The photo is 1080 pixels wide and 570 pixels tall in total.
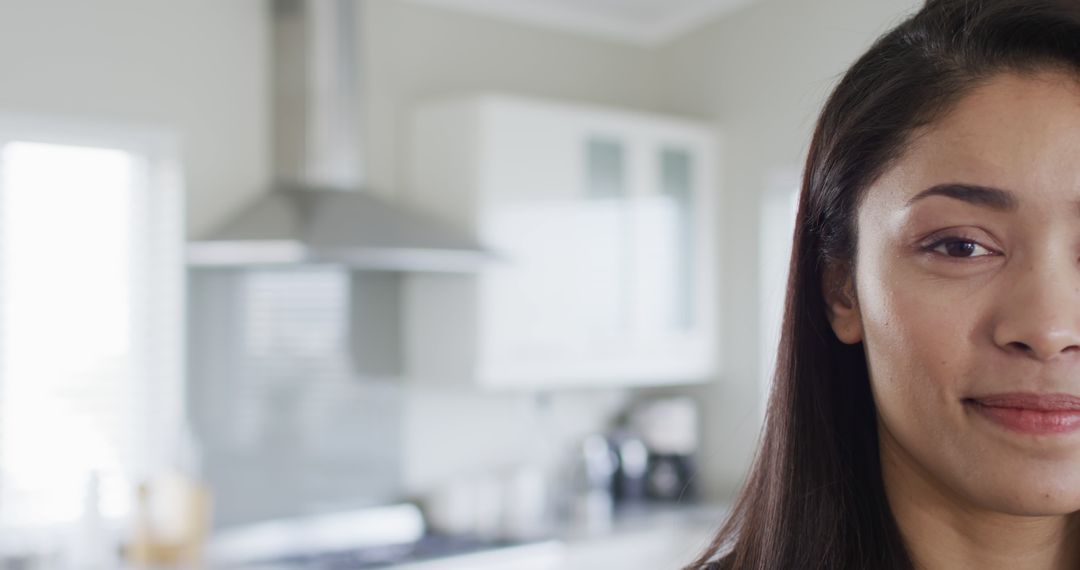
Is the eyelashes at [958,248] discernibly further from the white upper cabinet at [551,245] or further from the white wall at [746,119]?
the white wall at [746,119]

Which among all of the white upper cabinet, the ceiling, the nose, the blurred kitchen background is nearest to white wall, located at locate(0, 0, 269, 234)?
the blurred kitchen background

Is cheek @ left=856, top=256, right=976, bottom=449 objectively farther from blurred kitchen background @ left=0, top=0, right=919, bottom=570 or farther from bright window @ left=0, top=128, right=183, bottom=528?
bright window @ left=0, top=128, right=183, bottom=528

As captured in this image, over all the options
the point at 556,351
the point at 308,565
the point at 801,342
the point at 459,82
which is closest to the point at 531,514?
the point at 556,351

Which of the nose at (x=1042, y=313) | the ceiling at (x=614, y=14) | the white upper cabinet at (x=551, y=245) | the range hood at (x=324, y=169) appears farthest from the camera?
the ceiling at (x=614, y=14)

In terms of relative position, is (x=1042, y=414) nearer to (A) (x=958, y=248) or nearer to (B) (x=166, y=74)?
(A) (x=958, y=248)

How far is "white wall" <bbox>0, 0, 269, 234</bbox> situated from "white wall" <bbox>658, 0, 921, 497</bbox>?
178cm

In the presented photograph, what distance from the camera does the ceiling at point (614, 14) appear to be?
4.09 meters

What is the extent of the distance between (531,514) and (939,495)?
2928mm

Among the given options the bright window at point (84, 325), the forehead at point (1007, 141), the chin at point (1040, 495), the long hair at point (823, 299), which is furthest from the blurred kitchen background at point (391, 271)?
the chin at point (1040, 495)

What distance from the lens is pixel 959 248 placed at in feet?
2.97

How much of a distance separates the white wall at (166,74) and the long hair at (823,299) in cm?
256

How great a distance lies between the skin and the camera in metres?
0.87

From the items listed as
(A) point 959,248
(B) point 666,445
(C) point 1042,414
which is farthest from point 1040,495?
(B) point 666,445

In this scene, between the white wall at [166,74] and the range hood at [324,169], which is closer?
the white wall at [166,74]
